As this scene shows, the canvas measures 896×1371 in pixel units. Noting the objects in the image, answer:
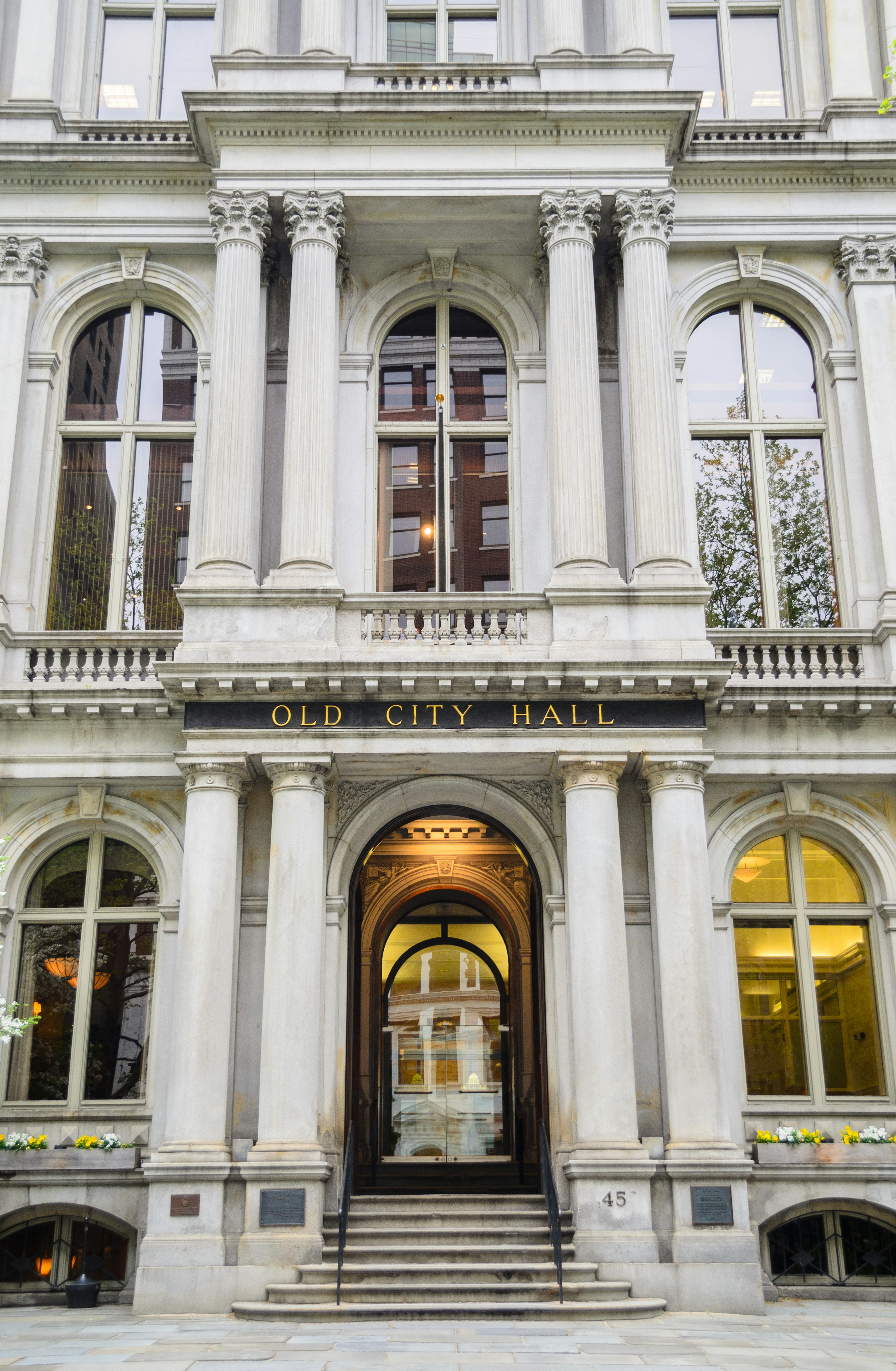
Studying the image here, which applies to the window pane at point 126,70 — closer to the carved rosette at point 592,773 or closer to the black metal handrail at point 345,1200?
the carved rosette at point 592,773

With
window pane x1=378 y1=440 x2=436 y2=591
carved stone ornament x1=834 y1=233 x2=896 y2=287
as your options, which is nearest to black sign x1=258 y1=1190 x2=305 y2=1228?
window pane x1=378 y1=440 x2=436 y2=591

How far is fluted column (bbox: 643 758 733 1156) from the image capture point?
52.9 ft

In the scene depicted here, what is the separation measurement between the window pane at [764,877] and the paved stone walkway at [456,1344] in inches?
214

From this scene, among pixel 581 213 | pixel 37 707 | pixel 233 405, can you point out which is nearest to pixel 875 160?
pixel 581 213

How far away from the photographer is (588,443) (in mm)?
18688

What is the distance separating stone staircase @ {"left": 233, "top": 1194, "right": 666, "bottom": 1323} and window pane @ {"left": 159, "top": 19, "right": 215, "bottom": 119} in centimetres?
1764

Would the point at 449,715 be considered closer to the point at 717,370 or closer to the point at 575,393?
the point at 575,393

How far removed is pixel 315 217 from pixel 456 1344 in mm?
15025

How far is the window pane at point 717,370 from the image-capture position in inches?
827

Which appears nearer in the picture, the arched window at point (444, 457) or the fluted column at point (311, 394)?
the fluted column at point (311, 394)

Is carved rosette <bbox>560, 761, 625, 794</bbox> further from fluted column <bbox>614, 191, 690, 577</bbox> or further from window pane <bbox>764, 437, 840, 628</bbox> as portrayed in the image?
window pane <bbox>764, 437, 840, 628</bbox>

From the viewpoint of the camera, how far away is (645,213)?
1962 centimetres

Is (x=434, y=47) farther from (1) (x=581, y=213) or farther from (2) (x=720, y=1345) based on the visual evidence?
(2) (x=720, y=1345)

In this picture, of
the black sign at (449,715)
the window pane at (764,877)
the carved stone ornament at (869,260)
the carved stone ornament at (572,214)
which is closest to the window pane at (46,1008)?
the black sign at (449,715)
